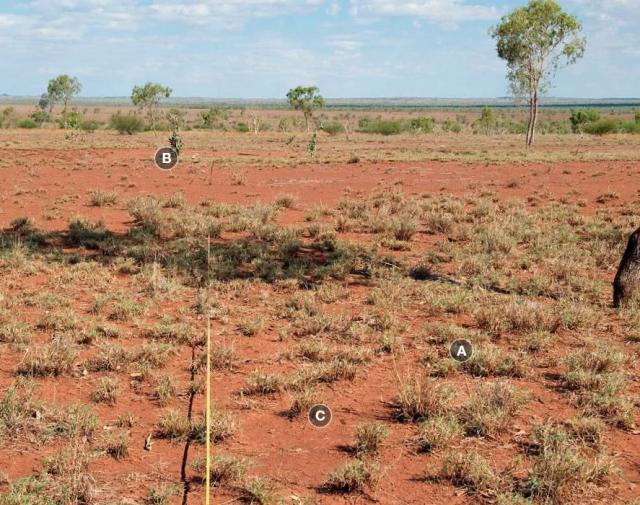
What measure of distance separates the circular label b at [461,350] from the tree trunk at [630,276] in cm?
268

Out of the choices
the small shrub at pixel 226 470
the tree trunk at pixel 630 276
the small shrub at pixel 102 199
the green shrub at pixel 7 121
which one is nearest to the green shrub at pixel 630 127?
the small shrub at pixel 102 199

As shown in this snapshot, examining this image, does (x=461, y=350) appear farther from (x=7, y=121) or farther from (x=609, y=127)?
(x=7, y=121)

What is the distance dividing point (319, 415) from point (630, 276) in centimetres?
521

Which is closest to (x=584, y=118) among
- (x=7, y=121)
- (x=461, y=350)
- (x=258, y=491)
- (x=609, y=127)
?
(x=609, y=127)

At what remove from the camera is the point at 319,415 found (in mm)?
6117

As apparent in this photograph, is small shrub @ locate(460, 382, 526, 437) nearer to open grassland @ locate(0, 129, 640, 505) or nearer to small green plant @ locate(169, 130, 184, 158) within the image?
open grassland @ locate(0, 129, 640, 505)

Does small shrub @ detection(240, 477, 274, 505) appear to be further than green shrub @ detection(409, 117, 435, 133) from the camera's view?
No

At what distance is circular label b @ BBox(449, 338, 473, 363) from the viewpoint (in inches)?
289

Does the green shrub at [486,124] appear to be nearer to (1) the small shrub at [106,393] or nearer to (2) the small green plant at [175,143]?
(2) the small green plant at [175,143]

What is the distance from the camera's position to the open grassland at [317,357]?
16.5 feet

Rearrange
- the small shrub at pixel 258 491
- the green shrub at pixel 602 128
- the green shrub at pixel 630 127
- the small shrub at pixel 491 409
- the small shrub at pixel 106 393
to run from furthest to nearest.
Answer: the green shrub at pixel 630 127, the green shrub at pixel 602 128, the small shrub at pixel 106 393, the small shrub at pixel 491 409, the small shrub at pixel 258 491

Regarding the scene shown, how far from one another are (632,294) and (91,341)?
6917mm

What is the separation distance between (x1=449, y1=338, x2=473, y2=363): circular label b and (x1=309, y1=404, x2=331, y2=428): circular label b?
1813 mm

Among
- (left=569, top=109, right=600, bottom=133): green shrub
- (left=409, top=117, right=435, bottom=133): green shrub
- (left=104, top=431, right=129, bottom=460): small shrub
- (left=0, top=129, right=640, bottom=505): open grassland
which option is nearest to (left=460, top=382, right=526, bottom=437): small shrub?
(left=0, top=129, right=640, bottom=505): open grassland
